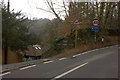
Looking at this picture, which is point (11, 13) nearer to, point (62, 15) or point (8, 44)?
point (8, 44)

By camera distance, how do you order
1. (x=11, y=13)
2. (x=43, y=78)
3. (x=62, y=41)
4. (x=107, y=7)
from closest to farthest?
(x=43, y=78)
(x=11, y=13)
(x=62, y=41)
(x=107, y=7)

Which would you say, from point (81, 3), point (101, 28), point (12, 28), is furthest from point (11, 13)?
point (101, 28)

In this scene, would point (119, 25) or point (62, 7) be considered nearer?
point (62, 7)

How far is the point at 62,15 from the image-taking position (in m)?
18.6

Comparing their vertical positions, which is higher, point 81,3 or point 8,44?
point 81,3

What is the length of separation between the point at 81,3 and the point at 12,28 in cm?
1096

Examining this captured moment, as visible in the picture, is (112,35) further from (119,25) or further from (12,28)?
(12,28)

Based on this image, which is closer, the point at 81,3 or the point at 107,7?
the point at 81,3

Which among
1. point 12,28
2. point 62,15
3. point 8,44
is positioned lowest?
point 8,44

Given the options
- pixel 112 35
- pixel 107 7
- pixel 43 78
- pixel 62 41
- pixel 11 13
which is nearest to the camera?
pixel 43 78

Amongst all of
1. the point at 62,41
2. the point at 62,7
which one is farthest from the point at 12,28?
the point at 62,7

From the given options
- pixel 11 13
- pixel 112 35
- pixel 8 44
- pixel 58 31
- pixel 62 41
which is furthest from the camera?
pixel 112 35

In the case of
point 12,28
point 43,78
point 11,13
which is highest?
point 11,13

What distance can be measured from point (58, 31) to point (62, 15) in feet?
6.79
